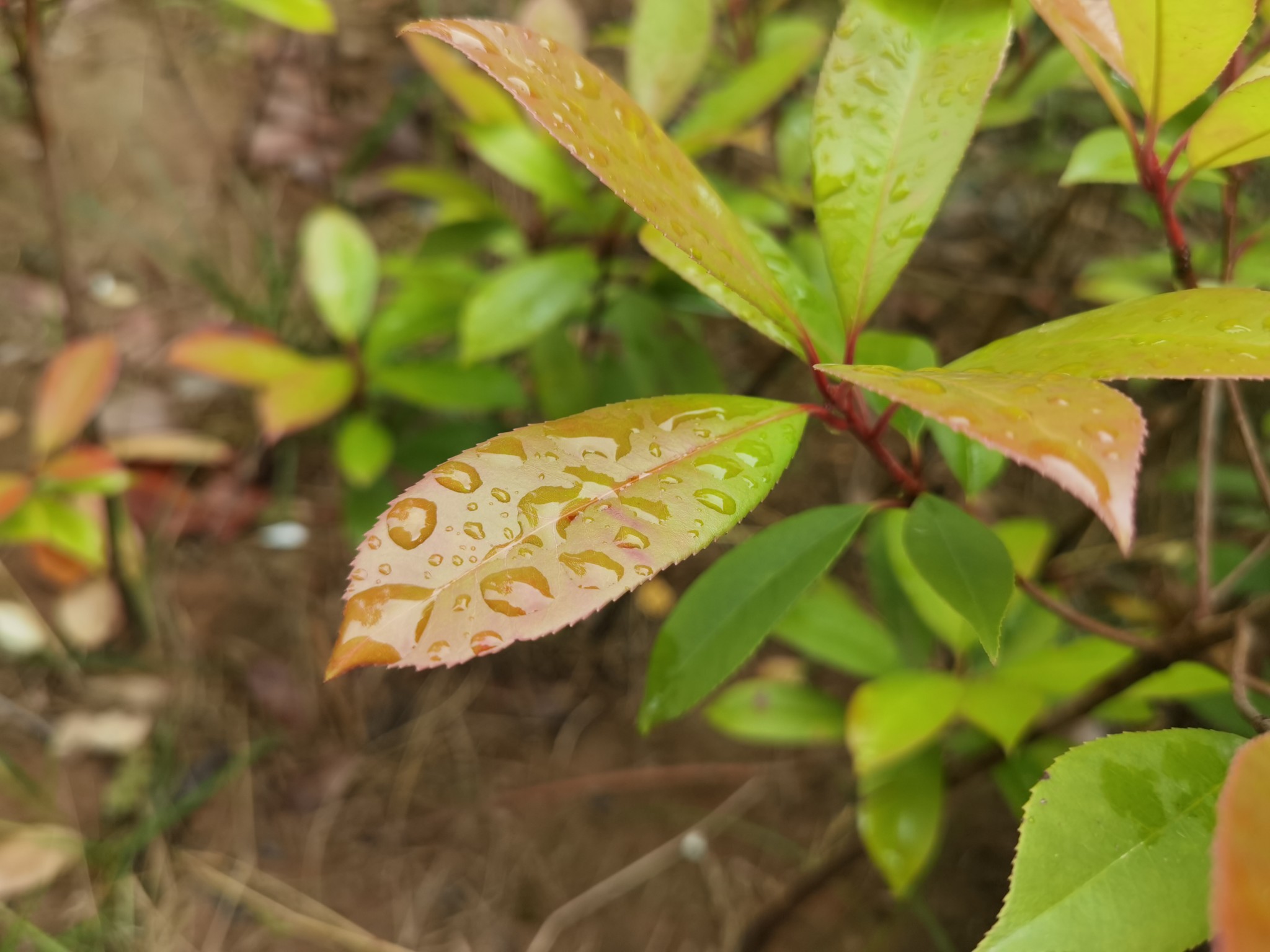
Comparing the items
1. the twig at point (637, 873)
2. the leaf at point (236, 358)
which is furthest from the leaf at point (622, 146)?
the twig at point (637, 873)

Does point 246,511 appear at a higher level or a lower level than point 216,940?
higher

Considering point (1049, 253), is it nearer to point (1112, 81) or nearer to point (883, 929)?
point (1112, 81)

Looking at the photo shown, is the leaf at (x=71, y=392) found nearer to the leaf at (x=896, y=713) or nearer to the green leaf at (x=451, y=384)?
the green leaf at (x=451, y=384)

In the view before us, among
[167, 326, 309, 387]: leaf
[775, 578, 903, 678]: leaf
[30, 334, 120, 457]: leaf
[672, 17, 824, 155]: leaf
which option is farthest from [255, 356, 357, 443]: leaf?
[775, 578, 903, 678]: leaf

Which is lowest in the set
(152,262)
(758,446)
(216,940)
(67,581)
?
(216,940)

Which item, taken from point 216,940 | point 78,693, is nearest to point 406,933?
point 216,940

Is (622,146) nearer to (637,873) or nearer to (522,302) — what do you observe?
(522,302)
